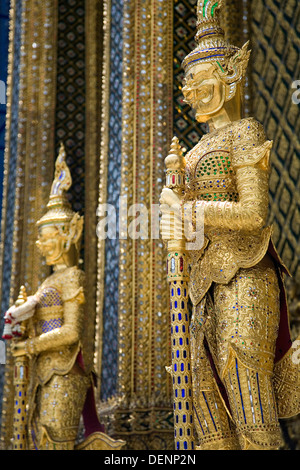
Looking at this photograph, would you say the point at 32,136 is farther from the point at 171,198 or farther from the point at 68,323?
the point at 171,198

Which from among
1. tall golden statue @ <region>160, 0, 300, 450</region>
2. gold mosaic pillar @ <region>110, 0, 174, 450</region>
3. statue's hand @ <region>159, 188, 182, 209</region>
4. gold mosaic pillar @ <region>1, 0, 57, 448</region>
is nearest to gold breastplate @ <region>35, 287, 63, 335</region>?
gold mosaic pillar @ <region>110, 0, 174, 450</region>

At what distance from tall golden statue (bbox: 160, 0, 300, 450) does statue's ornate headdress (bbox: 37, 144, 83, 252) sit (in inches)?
59.1

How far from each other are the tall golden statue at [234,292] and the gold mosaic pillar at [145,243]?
1649 mm

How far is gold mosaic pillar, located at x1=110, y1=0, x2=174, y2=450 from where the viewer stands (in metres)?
5.40

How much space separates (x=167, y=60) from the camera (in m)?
6.00

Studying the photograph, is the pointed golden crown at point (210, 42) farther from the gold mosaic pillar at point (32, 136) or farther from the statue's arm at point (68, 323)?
the gold mosaic pillar at point (32, 136)

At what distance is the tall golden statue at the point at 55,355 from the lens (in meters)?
4.94

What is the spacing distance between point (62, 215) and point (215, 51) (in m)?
1.73

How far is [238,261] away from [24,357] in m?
1.91

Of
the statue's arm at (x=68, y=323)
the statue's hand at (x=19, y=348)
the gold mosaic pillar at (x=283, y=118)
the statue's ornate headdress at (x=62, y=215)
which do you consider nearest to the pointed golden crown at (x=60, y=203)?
the statue's ornate headdress at (x=62, y=215)

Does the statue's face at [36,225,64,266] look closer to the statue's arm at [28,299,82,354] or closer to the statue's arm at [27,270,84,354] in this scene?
the statue's arm at [27,270,84,354]
